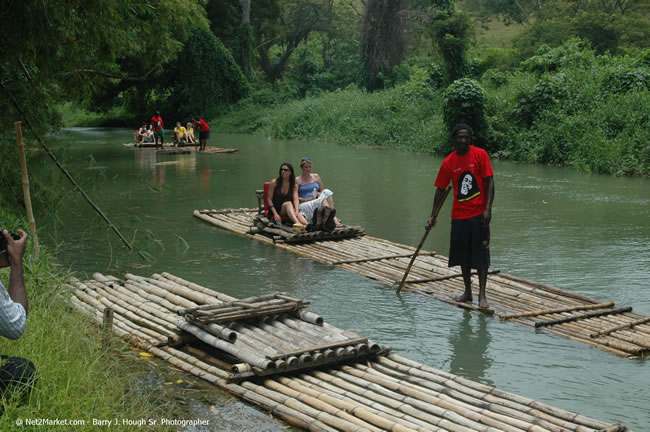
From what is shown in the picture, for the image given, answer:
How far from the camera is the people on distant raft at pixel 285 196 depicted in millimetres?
10000

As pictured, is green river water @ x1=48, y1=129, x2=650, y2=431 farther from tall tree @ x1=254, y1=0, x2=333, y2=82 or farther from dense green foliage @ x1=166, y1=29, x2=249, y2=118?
tall tree @ x1=254, y1=0, x2=333, y2=82

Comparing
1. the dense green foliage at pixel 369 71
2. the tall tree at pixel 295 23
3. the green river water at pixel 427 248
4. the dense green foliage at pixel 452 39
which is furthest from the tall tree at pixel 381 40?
the green river water at pixel 427 248

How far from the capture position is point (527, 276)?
8.42m

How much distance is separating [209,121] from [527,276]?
3211cm

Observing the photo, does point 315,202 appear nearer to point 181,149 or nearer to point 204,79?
point 181,149

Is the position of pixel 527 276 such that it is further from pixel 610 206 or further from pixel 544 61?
pixel 544 61

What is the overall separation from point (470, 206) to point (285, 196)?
3.71m

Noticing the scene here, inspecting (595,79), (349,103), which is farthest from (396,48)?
(595,79)

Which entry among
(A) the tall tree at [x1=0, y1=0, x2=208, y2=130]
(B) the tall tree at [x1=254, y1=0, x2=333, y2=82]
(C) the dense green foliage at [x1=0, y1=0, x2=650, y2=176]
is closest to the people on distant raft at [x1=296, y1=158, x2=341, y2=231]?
(C) the dense green foliage at [x1=0, y1=0, x2=650, y2=176]

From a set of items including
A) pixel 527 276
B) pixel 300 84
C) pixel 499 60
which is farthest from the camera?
pixel 300 84

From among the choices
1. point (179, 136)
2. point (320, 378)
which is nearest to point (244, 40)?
point (179, 136)

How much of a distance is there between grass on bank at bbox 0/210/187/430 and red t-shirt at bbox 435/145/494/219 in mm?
3105

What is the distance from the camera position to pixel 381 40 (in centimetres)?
3772

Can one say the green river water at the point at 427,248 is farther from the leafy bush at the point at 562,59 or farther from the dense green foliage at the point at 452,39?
the dense green foliage at the point at 452,39
